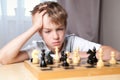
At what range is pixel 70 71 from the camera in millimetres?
932

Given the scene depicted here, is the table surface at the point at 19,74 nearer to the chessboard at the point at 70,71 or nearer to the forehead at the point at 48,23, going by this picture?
the chessboard at the point at 70,71

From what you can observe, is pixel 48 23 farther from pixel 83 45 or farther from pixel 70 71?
pixel 70 71

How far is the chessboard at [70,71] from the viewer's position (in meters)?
0.90

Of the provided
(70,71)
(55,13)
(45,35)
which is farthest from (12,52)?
(70,71)

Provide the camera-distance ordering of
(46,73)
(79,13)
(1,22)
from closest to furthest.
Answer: (46,73) < (1,22) < (79,13)

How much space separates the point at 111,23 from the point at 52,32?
42.6 inches

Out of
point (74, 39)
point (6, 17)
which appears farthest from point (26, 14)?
point (74, 39)

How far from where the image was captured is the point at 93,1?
2348 millimetres

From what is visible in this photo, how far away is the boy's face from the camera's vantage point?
4.42 feet

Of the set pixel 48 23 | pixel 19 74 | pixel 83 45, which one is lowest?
pixel 19 74

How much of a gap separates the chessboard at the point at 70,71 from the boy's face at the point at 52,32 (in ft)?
1.15

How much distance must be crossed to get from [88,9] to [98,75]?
148 cm

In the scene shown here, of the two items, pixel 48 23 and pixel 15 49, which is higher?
pixel 48 23

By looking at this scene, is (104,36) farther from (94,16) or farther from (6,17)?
(6,17)
